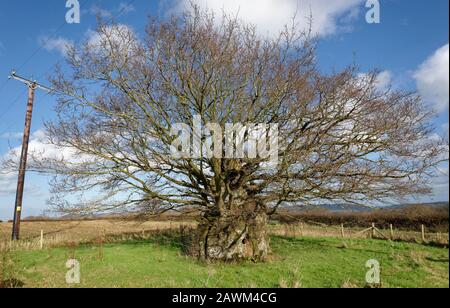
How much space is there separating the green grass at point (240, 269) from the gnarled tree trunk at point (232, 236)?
0.53 m

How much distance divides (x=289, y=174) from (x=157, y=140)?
484 cm

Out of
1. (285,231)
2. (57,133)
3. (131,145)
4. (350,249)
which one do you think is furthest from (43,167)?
(285,231)

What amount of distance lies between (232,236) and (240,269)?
158 cm

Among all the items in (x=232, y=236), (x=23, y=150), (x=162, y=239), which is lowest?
(x=162, y=239)

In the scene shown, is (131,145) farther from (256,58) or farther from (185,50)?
(256,58)

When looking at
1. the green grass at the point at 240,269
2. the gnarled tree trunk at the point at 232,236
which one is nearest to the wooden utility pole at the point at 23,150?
the green grass at the point at 240,269

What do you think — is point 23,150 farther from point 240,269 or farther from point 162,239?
point 240,269

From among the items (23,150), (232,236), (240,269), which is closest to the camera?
(240,269)

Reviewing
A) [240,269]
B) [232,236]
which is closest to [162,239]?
[232,236]

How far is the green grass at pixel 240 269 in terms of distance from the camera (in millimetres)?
8992

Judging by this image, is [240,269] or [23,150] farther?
[23,150]

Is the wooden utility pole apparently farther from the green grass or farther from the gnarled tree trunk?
the gnarled tree trunk

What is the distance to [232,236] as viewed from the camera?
39.5 feet

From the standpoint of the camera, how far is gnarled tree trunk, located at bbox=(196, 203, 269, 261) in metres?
11.8
